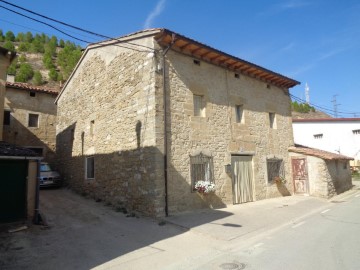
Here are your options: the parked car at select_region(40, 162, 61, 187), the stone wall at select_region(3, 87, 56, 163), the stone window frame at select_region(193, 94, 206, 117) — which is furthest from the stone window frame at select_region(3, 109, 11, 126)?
the stone window frame at select_region(193, 94, 206, 117)

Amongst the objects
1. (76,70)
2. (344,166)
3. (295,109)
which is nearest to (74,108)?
(76,70)

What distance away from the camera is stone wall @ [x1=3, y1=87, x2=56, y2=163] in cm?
2050

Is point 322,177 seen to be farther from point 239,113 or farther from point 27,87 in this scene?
point 27,87

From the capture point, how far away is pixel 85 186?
14.3 m

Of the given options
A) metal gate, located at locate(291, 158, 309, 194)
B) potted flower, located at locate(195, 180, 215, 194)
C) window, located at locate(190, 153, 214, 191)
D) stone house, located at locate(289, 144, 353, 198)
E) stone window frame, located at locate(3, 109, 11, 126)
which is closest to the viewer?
potted flower, located at locate(195, 180, 215, 194)

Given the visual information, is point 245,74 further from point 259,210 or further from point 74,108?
point 74,108

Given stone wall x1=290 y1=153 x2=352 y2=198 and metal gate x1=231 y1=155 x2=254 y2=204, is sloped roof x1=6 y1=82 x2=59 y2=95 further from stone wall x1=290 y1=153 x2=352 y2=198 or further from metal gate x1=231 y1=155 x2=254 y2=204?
stone wall x1=290 y1=153 x2=352 y2=198

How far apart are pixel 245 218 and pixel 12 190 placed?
7.26 metres

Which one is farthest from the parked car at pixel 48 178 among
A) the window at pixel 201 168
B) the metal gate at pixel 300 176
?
the metal gate at pixel 300 176

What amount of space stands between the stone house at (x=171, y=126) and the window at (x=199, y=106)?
4 centimetres

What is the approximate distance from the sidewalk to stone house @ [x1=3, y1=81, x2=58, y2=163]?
14376mm

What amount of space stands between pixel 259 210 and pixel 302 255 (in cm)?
561

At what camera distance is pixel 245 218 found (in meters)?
9.76

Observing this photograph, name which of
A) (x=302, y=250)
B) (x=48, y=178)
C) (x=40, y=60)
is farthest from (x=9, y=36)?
(x=302, y=250)
